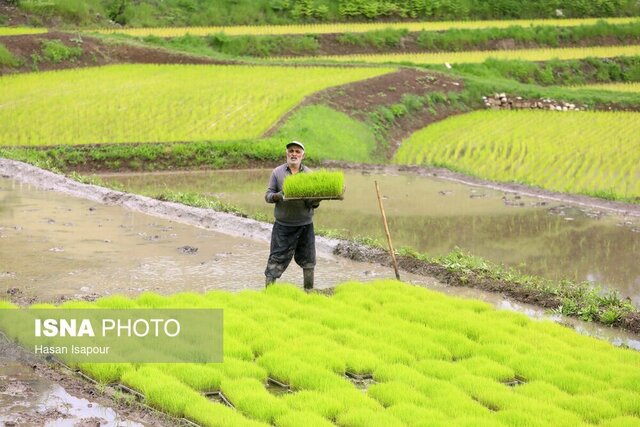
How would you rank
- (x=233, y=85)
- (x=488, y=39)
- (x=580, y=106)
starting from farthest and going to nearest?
(x=488, y=39), (x=580, y=106), (x=233, y=85)

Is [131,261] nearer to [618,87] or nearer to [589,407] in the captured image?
[589,407]

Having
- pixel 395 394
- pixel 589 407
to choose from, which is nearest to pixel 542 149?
pixel 589 407

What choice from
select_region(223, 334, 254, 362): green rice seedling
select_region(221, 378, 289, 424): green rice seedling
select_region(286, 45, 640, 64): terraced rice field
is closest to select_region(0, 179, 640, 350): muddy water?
select_region(223, 334, 254, 362): green rice seedling

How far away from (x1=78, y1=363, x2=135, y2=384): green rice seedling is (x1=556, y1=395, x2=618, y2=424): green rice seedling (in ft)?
10.1

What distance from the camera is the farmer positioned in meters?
9.05

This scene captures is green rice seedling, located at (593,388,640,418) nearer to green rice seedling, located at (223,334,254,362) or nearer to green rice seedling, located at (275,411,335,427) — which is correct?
green rice seedling, located at (275,411,335,427)

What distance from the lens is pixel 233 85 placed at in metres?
25.9

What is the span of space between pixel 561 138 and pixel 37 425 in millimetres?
18922

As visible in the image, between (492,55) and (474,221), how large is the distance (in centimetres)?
2510

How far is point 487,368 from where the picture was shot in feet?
23.9

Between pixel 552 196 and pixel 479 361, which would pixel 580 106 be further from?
pixel 479 361

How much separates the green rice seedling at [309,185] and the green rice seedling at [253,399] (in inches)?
94.1

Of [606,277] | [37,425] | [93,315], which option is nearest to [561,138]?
[606,277]

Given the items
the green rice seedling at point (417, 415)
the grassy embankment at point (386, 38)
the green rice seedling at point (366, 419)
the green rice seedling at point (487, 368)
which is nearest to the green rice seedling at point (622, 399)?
the green rice seedling at point (487, 368)
